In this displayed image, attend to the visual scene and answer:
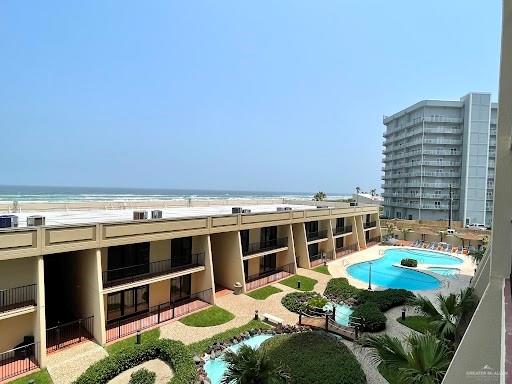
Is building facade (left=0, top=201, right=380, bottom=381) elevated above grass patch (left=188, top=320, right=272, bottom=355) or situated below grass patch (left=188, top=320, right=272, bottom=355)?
above

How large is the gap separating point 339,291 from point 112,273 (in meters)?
16.4

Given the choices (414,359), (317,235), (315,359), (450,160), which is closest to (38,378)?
(315,359)

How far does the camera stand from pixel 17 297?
1578 centimetres

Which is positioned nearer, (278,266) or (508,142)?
(508,142)

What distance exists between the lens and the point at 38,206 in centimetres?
2872

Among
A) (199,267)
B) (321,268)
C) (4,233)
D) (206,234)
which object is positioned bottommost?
(321,268)

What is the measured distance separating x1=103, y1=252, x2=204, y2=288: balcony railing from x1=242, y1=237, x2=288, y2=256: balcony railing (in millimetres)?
5146

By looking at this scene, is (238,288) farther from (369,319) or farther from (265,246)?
(369,319)

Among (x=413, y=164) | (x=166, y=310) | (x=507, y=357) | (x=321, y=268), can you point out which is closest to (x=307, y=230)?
(x=321, y=268)

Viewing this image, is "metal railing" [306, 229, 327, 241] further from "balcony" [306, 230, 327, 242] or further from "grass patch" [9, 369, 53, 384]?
"grass patch" [9, 369, 53, 384]

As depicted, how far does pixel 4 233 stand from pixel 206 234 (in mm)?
11446

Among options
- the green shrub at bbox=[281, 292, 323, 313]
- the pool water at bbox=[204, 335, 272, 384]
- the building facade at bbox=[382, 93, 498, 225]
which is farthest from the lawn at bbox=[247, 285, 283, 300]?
the building facade at bbox=[382, 93, 498, 225]

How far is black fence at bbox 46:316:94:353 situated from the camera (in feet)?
54.0

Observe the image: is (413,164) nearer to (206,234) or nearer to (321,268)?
(321,268)
